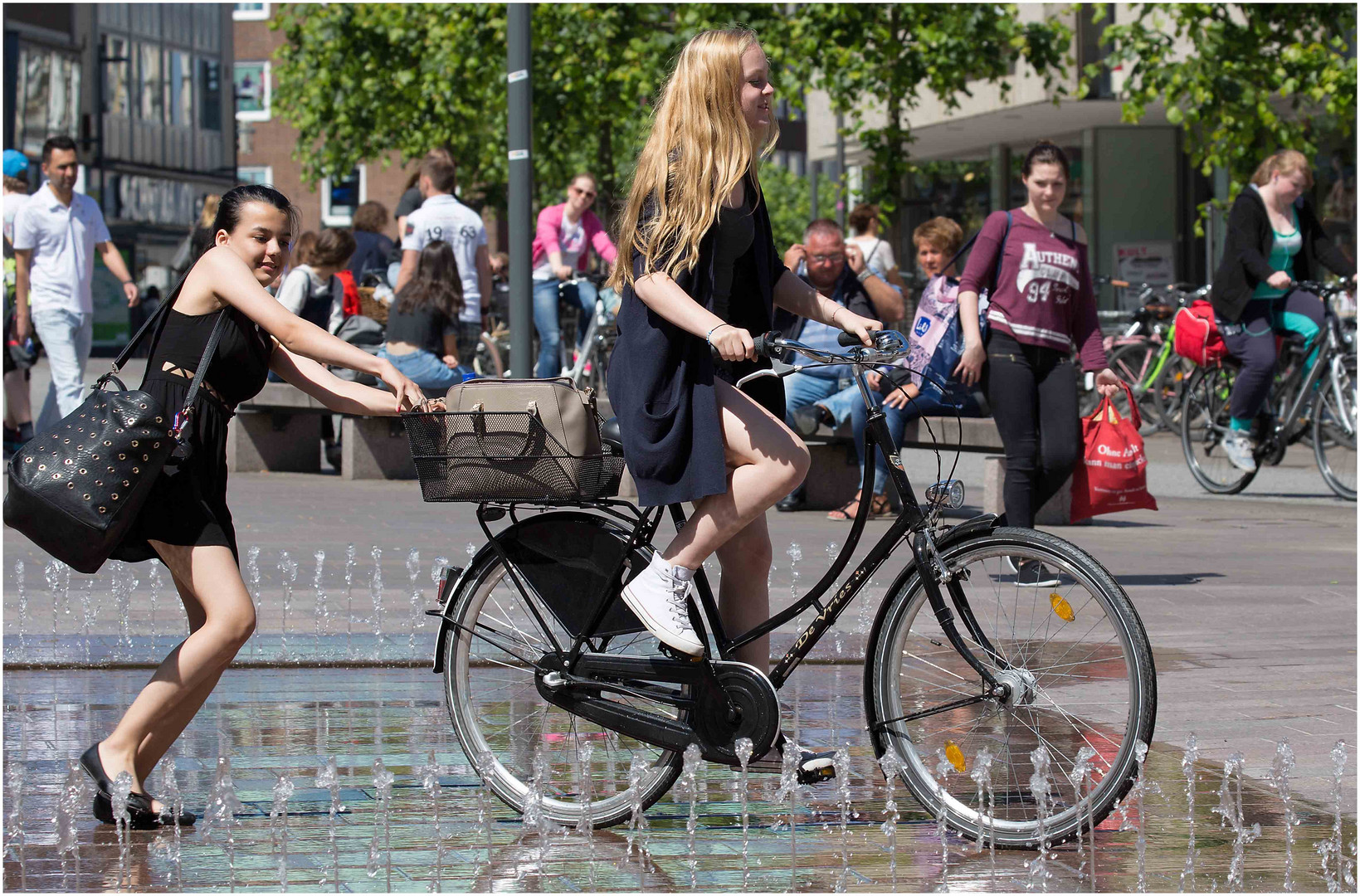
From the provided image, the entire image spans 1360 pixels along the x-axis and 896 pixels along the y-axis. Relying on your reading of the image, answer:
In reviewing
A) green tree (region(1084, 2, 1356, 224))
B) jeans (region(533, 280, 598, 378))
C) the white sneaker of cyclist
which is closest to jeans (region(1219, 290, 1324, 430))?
jeans (region(533, 280, 598, 378))

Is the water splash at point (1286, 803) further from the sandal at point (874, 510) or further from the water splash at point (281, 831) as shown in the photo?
the sandal at point (874, 510)

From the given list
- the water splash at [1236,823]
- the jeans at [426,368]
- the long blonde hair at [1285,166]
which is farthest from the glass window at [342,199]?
the water splash at [1236,823]

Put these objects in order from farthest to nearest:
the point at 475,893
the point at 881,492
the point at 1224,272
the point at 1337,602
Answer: the point at 1224,272 → the point at 881,492 → the point at 1337,602 → the point at 475,893

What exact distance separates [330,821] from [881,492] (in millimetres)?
6175

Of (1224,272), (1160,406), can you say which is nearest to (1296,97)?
(1160,406)

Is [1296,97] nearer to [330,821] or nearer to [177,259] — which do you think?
[177,259]

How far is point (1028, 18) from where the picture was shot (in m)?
27.8

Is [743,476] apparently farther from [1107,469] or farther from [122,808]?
[1107,469]

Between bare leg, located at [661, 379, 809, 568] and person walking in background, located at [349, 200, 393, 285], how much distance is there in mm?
11631

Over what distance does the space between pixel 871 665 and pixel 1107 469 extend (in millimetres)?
3896

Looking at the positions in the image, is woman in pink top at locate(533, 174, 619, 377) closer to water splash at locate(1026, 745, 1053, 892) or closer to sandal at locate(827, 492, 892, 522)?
sandal at locate(827, 492, 892, 522)

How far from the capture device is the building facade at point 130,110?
45281 mm

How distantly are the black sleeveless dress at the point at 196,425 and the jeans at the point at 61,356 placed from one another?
733 cm

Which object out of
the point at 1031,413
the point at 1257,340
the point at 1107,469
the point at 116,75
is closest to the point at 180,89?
the point at 116,75
